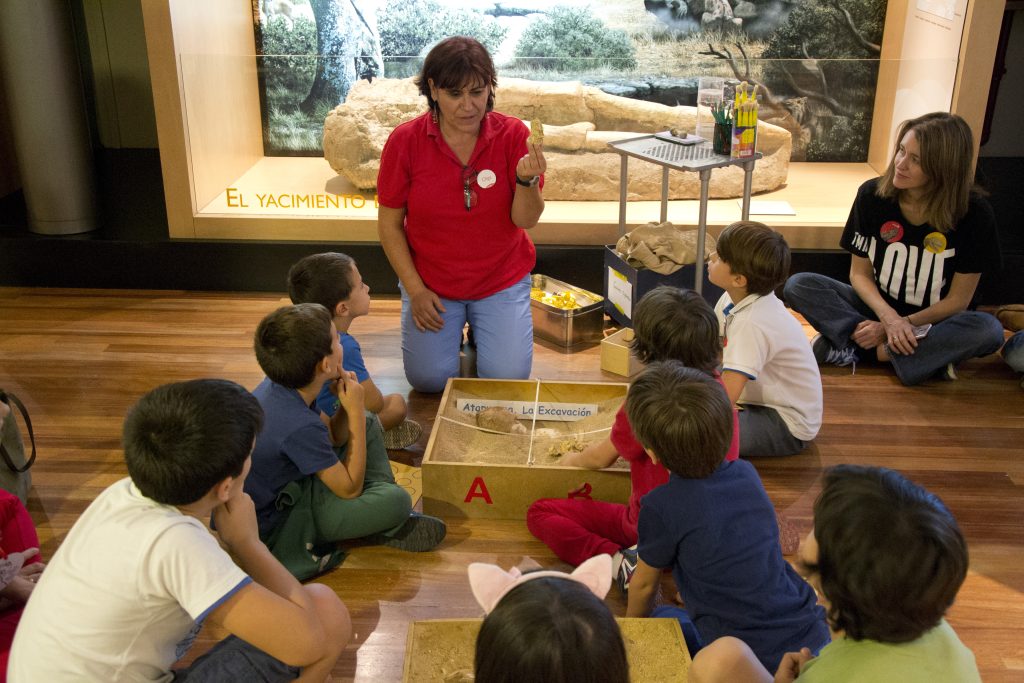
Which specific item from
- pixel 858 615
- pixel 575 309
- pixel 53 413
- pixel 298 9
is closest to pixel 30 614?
pixel 858 615

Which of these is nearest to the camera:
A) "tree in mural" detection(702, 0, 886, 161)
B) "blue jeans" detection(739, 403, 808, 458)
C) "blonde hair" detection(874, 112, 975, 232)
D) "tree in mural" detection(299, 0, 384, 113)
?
"blue jeans" detection(739, 403, 808, 458)

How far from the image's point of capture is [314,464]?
2578mm

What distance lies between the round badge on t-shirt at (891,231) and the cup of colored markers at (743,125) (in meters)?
0.59

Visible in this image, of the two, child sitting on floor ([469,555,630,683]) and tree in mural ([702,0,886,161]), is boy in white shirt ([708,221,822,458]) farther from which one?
child sitting on floor ([469,555,630,683])

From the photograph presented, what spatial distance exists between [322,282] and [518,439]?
0.82 m

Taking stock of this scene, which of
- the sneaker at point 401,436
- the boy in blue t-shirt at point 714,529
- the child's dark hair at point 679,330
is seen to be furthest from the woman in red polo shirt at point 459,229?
the boy in blue t-shirt at point 714,529

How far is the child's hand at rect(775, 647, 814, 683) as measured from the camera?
185 cm

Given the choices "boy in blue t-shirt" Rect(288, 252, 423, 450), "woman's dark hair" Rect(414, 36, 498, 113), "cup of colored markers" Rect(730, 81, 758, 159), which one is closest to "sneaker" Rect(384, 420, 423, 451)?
"boy in blue t-shirt" Rect(288, 252, 423, 450)

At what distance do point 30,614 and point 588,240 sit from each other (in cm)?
337

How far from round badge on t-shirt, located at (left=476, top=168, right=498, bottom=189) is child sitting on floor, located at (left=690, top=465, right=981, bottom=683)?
2275mm

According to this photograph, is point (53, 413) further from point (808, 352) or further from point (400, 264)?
point (808, 352)

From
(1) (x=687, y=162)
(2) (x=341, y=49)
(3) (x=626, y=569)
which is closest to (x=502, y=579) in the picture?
(3) (x=626, y=569)

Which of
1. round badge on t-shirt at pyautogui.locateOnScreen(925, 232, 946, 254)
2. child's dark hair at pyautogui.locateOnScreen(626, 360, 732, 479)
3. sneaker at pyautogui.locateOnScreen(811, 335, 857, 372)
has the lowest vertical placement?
sneaker at pyautogui.locateOnScreen(811, 335, 857, 372)

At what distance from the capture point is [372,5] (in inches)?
207
